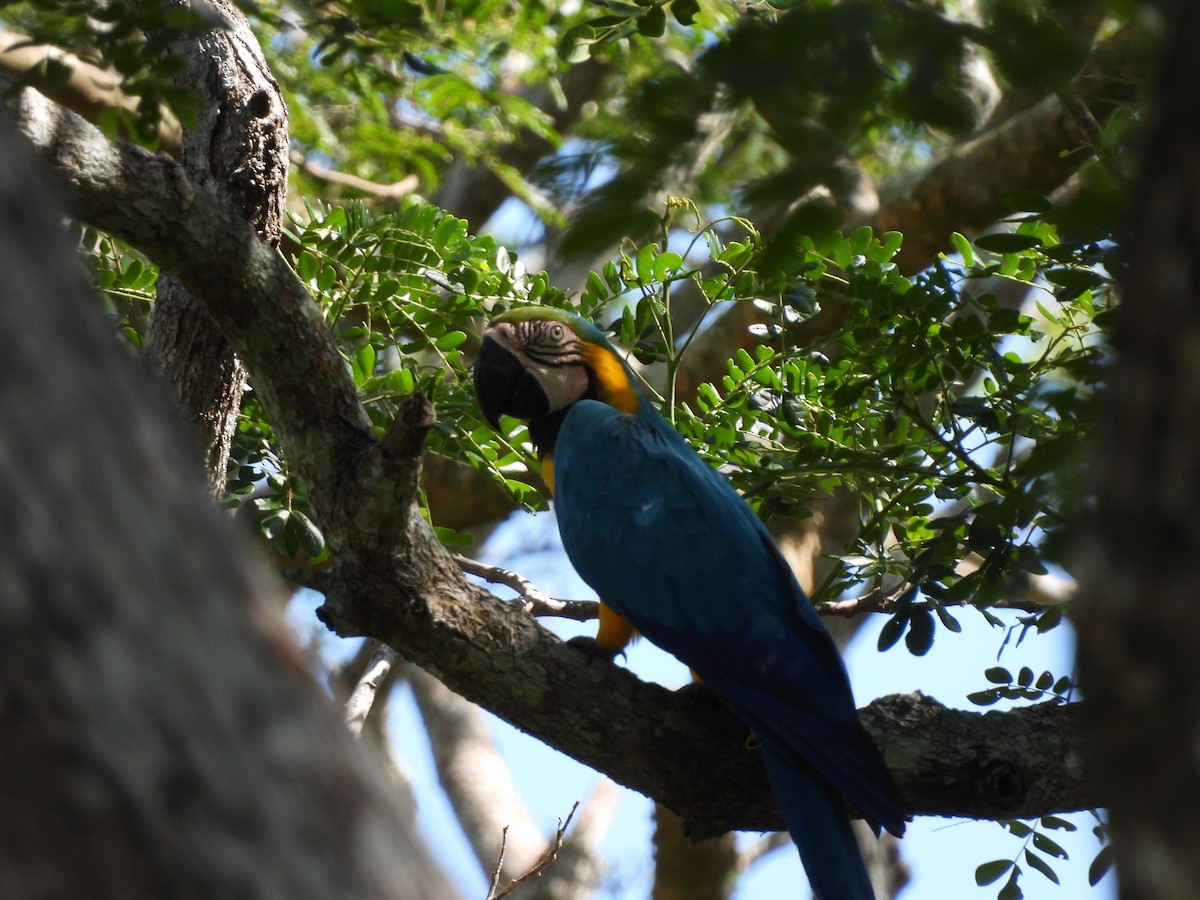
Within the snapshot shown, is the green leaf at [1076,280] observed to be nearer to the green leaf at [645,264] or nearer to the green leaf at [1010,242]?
the green leaf at [1010,242]

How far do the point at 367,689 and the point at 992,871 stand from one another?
1.62 metres

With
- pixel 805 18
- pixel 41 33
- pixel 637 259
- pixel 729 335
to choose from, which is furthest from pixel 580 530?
pixel 729 335

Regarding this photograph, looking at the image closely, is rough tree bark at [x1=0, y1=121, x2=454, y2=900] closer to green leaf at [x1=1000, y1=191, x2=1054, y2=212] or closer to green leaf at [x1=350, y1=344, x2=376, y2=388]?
green leaf at [x1=1000, y1=191, x2=1054, y2=212]

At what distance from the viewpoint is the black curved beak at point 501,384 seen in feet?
10.9

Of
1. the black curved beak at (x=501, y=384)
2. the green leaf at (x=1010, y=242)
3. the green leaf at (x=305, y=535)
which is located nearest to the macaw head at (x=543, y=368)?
the black curved beak at (x=501, y=384)

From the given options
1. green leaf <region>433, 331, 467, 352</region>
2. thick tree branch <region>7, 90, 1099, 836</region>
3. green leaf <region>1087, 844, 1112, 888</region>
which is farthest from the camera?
green leaf <region>433, 331, 467, 352</region>

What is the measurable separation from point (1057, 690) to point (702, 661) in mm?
898

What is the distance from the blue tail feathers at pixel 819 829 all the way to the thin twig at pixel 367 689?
97cm

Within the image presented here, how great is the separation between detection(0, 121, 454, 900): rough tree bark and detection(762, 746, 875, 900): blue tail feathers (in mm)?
1790

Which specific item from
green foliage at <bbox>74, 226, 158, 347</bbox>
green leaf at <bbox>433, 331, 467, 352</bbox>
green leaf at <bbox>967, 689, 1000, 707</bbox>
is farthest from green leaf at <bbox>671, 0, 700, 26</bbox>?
green leaf at <bbox>967, 689, 1000, 707</bbox>

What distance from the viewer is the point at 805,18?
4.05ft

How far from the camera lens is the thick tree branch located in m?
2.22

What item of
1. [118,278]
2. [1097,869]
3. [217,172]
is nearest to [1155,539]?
[1097,869]

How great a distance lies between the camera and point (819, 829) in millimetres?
2436
